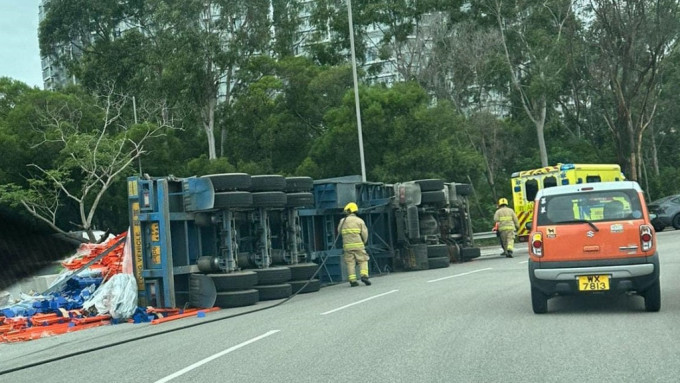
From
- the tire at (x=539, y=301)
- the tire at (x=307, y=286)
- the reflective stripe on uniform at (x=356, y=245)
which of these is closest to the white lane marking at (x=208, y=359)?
the tire at (x=539, y=301)

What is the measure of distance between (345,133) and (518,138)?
22012 mm

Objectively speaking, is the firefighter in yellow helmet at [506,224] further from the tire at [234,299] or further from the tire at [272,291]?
the tire at [234,299]

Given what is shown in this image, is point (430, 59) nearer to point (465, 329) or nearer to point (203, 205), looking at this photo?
point (203, 205)

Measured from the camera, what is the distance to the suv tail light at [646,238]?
11.4 meters

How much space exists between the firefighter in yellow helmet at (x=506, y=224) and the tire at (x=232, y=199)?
11441mm

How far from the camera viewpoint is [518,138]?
2319 inches

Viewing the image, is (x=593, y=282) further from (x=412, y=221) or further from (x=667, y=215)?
(x=667, y=215)

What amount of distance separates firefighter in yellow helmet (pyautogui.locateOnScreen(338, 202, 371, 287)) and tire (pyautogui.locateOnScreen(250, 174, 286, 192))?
6.42 ft

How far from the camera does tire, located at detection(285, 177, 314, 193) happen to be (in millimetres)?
18531

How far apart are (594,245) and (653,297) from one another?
1062mm

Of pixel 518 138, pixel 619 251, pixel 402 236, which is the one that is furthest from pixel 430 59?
pixel 619 251

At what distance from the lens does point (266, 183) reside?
17312 millimetres

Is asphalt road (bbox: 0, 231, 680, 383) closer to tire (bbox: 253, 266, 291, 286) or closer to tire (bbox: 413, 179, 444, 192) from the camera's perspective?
tire (bbox: 253, 266, 291, 286)

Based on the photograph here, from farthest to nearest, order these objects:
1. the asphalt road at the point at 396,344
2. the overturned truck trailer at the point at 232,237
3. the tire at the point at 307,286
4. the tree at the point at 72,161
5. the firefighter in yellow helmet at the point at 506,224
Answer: the tree at the point at 72,161
the firefighter in yellow helmet at the point at 506,224
the tire at the point at 307,286
the overturned truck trailer at the point at 232,237
the asphalt road at the point at 396,344
